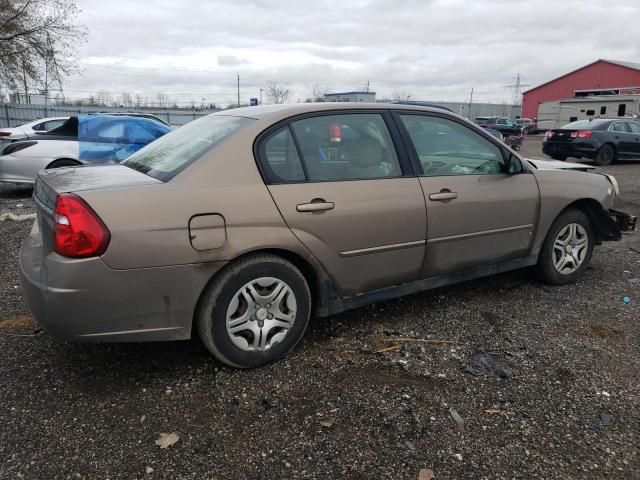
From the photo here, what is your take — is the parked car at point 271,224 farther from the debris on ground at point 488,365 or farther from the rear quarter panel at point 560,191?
the debris on ground at point 488,365

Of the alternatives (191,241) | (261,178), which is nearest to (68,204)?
(191,241)

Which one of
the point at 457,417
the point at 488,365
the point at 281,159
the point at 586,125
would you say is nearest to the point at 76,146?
the point at 281,159

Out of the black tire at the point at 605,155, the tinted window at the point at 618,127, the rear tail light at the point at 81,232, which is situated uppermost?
the tinted window at the point at 618,127

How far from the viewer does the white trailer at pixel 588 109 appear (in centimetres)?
3092

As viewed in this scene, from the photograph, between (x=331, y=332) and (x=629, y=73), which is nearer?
(x=331, y=332)

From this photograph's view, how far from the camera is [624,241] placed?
6.13m

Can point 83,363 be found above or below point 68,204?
below

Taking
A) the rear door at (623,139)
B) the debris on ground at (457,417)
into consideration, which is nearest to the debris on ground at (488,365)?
the debris on ground at (457,417)

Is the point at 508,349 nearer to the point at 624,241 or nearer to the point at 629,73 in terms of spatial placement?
the point at 624,241

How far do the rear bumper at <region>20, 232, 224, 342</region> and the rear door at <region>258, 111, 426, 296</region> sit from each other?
2.15ft

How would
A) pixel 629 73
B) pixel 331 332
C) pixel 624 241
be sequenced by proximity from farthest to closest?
pixel 629 73 < pixel 624 241 < pixel 331 332

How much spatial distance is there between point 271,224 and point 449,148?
5.32ft

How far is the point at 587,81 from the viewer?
168ft

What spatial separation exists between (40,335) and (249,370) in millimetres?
1533
